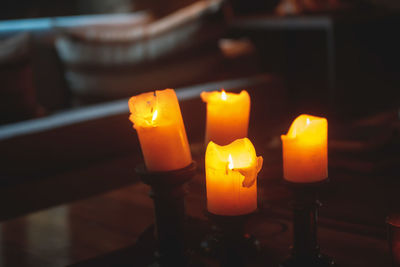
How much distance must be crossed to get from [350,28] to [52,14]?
5.69ft

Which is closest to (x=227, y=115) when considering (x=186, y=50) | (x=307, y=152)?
(x=307, y=152)

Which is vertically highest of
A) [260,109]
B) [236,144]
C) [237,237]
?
[236,144]

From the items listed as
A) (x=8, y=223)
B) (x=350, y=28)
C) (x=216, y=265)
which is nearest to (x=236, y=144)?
(x=216, y=265)

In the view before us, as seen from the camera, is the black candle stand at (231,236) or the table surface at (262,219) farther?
the table surface at (262,219)

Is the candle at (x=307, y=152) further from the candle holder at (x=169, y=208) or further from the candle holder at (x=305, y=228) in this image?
the candle holder at (x=169, y=208)

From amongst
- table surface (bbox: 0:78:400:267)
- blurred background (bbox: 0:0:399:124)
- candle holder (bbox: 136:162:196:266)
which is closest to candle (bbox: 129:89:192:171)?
candle holder (bbox: 136:162:196:266)

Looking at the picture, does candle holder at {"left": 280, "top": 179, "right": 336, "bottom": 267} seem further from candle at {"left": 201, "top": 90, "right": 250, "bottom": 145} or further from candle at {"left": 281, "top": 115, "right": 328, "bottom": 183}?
candle at {"left": 201, "top": 90, "right": 250, "bottom": 145}

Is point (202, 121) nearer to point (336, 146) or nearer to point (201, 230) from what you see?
point (336, 146)

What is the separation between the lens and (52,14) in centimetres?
308

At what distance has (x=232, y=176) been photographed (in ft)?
1.91

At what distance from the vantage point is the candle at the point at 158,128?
1.99 ft

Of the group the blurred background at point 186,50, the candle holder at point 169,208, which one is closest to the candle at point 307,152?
the candle holder at point 169,208

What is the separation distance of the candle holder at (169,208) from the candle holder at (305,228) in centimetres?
13

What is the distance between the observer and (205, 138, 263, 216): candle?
583mm
